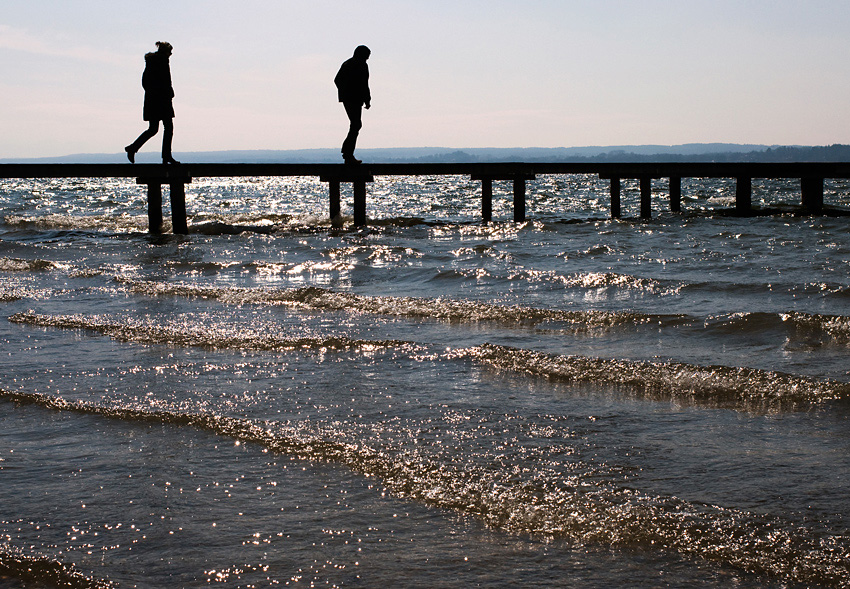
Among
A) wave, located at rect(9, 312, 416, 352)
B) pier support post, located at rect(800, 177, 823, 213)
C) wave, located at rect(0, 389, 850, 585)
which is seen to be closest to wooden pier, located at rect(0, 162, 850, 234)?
pier support post, located at rect(800, 177, 823, 213)

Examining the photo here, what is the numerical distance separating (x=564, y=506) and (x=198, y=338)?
362 cm

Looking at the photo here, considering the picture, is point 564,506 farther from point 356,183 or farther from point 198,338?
point 356,183

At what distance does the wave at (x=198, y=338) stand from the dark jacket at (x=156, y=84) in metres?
6.30

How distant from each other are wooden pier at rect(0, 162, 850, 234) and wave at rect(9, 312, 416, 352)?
24.8 feet

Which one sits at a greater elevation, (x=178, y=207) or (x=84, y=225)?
(x=178, y=207)

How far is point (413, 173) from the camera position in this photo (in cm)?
1520

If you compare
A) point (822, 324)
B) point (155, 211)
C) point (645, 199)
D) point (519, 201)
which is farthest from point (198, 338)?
point (645, 199)

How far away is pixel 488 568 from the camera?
2.62 metres

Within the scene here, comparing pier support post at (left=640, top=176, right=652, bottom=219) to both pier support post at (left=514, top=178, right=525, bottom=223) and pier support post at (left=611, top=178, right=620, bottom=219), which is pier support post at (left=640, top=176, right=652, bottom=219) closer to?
pier support post at (left=611, top=178, right=620, bottom=219)

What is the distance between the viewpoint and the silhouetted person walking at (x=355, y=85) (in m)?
13.0

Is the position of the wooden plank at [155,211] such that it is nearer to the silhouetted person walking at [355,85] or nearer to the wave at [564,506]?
the silhouetted person walking at [355,85]

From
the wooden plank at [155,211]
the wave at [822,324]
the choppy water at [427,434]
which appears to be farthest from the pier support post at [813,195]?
the wooden plank at [155,211]

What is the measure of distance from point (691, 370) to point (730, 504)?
6.57 feet

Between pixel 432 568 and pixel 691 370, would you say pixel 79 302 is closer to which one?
pixel 691 370
